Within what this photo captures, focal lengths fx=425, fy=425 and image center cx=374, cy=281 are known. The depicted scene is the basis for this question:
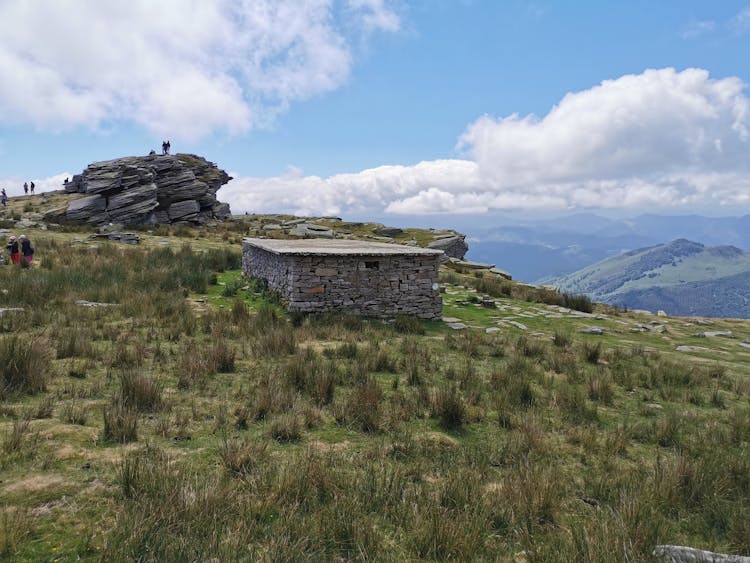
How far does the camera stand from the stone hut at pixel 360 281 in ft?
43.1

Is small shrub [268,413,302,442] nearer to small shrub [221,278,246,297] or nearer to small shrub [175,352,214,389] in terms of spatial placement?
small shrub [175,352,214,389]

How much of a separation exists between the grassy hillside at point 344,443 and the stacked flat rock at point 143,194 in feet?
77.7

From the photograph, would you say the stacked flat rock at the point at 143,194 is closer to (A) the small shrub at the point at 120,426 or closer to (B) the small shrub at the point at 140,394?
(B) the small shrub at the point at 140,394

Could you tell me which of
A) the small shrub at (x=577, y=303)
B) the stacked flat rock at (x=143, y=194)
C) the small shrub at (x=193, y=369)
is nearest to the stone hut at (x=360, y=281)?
the small shrub at (x=193, y=369)

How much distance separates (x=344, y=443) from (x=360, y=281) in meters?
8.53

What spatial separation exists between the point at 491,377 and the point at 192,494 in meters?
6.08

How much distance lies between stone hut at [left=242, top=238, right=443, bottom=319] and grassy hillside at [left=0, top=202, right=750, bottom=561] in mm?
1664

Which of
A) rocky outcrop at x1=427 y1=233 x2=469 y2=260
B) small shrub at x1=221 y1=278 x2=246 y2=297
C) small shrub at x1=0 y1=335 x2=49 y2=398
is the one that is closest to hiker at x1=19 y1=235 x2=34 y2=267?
small shrub at x1=221 y1=278 x2=246 y2=297

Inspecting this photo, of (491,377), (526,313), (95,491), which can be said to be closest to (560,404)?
(491,377)

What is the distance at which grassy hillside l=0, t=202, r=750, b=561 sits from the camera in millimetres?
3420

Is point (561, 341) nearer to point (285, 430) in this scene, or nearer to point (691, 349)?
point (691, 349)

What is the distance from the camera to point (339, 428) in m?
5.83

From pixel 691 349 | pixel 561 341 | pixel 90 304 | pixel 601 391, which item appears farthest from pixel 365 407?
pixel 691 349

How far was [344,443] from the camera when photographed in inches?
Answer: 212
